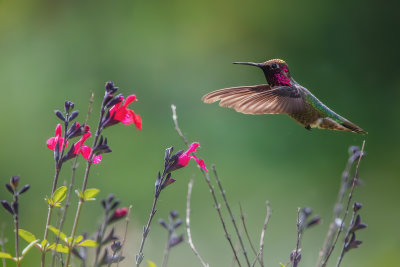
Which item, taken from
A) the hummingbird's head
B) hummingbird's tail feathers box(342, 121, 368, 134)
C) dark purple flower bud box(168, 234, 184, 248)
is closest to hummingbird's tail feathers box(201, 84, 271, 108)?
A: the hummingbird's head

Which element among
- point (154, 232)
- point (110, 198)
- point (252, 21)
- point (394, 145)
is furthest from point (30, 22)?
point (110, 198)

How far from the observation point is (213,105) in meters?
7.81

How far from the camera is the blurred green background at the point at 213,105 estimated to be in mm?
6562

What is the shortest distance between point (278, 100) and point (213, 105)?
4.78 metres

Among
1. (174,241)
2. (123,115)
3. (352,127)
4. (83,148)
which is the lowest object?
(174,241)

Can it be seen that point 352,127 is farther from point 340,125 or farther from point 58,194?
point 58,194

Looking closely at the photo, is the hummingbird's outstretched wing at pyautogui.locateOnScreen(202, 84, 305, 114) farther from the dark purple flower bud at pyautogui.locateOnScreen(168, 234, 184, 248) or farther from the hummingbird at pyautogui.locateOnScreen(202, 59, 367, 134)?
the dark purple flower bud at pyautogui.locateOnScreen(168, 234, 184, 248)

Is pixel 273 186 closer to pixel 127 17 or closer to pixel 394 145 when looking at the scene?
pixel 394 145

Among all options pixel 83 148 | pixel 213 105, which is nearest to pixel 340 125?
pixel 83 148

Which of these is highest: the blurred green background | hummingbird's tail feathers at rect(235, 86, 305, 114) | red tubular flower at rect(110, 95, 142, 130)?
red tubular flower at rect(110, 95, 142, 130)

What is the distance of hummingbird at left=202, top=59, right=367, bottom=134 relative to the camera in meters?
2.96

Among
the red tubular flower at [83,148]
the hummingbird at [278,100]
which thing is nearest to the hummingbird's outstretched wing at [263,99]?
the hummingbird at [278,100]

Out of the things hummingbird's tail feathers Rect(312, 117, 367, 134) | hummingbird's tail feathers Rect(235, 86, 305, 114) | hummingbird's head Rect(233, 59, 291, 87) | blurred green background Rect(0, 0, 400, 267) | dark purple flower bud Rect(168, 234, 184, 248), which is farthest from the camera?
blurred green background Rect(0, 0, 400, 267)

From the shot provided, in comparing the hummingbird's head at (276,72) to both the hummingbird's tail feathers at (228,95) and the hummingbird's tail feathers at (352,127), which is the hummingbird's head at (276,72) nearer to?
the hummingbird's tail feathers at (228,95)
